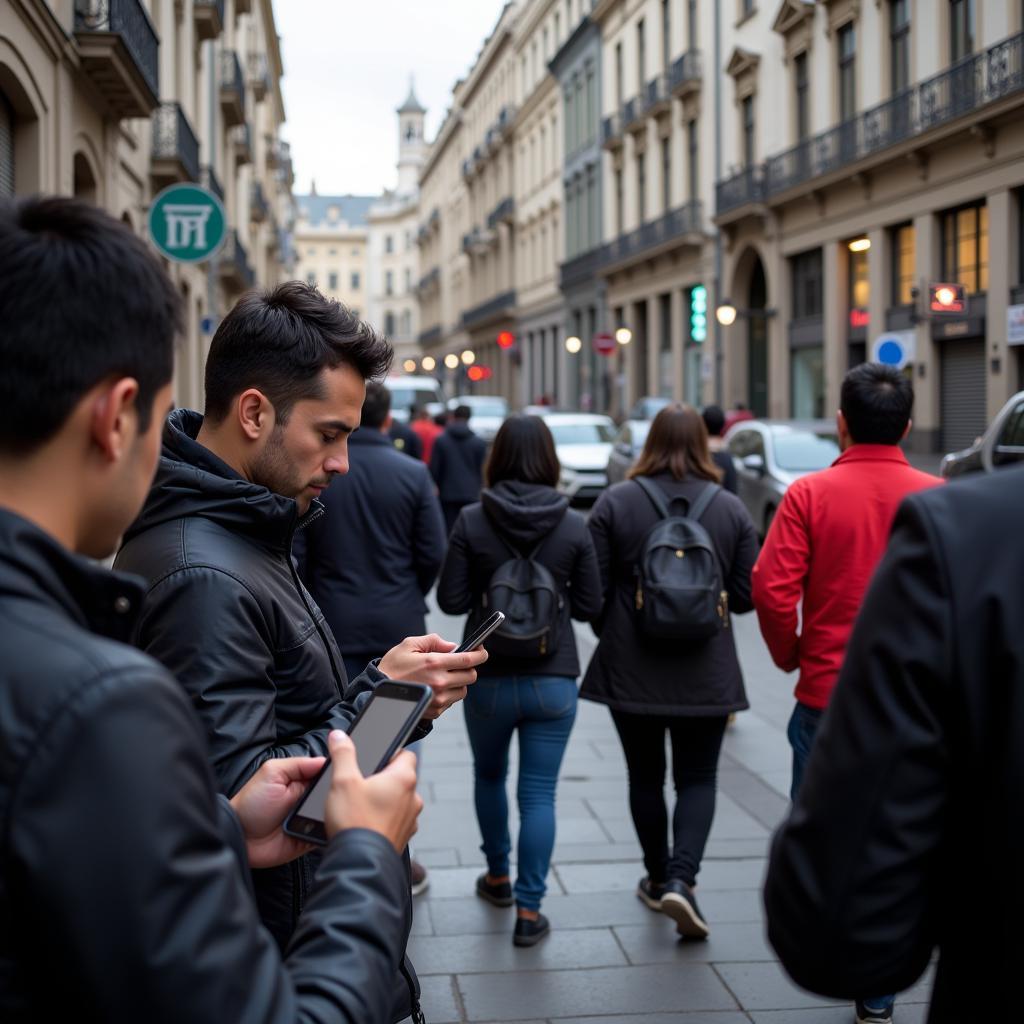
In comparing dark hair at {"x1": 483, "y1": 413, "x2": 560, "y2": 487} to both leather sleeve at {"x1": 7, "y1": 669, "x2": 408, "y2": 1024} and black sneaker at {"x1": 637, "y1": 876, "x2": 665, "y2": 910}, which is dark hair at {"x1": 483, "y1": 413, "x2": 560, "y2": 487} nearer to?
black sneaker at {"x1": 637, "y1": 876, "x2": 665, "y2": 910}

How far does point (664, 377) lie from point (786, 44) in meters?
12.5

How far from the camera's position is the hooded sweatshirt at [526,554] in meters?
5.12

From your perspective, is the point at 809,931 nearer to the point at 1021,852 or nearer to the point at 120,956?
the point at 1021,852

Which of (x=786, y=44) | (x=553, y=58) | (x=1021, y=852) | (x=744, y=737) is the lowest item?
(x=744, y=737)

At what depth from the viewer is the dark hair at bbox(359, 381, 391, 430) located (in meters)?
6.29

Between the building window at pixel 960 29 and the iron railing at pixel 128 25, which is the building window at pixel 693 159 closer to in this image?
the building window at pixel 960 29

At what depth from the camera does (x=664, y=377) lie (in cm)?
4203

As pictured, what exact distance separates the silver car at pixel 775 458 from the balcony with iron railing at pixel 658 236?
20.5 metres

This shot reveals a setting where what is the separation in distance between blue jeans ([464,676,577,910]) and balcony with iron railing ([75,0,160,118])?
1152cm

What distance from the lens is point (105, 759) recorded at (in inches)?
48.3

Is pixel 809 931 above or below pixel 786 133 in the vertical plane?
below

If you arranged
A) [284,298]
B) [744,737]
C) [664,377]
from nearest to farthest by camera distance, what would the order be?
1. [284,298]
2. [744,737]
3. [664,377]

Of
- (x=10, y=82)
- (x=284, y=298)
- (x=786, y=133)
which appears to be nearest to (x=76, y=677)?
(x=284, y=298)

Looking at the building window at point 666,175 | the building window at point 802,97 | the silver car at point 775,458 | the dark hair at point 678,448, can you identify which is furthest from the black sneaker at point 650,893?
the building window at point 666,175
